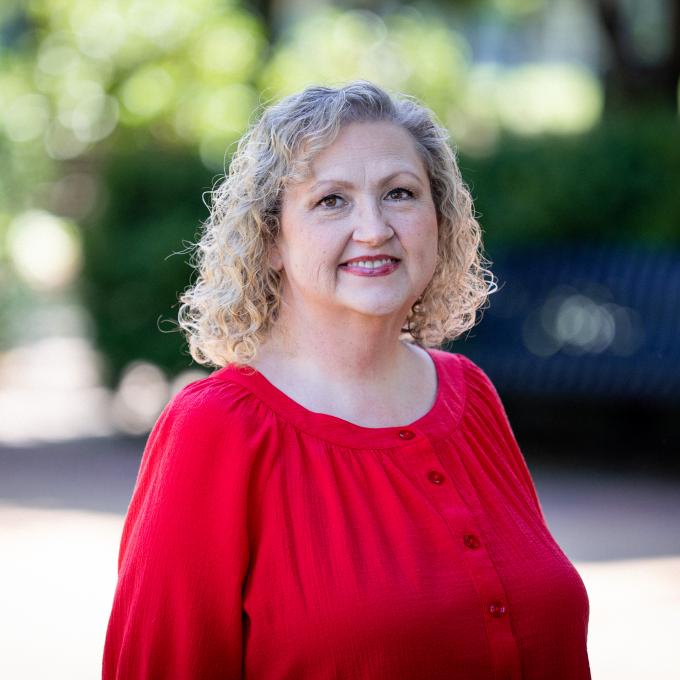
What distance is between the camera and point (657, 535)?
251 inches

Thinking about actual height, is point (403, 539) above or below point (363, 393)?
below

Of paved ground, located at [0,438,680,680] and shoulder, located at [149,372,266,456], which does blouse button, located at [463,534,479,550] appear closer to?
shoulder, located at [149,372,266,456]

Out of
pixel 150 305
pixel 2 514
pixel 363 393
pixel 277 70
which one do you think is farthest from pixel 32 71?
pixel 363 393

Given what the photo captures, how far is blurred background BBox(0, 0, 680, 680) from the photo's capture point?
19.3 feet

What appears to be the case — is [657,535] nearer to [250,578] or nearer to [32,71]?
[250,578]

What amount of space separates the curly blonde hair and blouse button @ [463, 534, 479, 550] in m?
0.62

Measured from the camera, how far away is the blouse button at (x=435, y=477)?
2.48 meters

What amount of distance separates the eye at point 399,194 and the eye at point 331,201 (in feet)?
0.37

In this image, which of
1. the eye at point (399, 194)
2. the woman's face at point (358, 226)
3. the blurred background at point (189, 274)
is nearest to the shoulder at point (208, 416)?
the woman's face at point (358, 226)

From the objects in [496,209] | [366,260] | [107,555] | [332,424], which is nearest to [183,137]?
[496,209]

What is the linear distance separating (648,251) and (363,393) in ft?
18.7

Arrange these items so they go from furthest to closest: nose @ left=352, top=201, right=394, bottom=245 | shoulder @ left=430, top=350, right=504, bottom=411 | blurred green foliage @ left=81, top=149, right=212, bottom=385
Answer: blurred green foliage @ left=81, top=149, right=212, bottom=385, shoulder @ left=430, top=350, right=504, bottom=411, nose @ left=352, top=201, right=394, bottom=245

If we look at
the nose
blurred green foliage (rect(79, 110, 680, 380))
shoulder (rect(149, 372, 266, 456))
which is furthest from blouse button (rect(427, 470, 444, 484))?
blurred green foliage (rect(79, 110, 680, 380))

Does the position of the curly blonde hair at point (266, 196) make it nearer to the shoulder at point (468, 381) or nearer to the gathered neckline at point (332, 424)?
the gathered neckline at point (332, 424)
